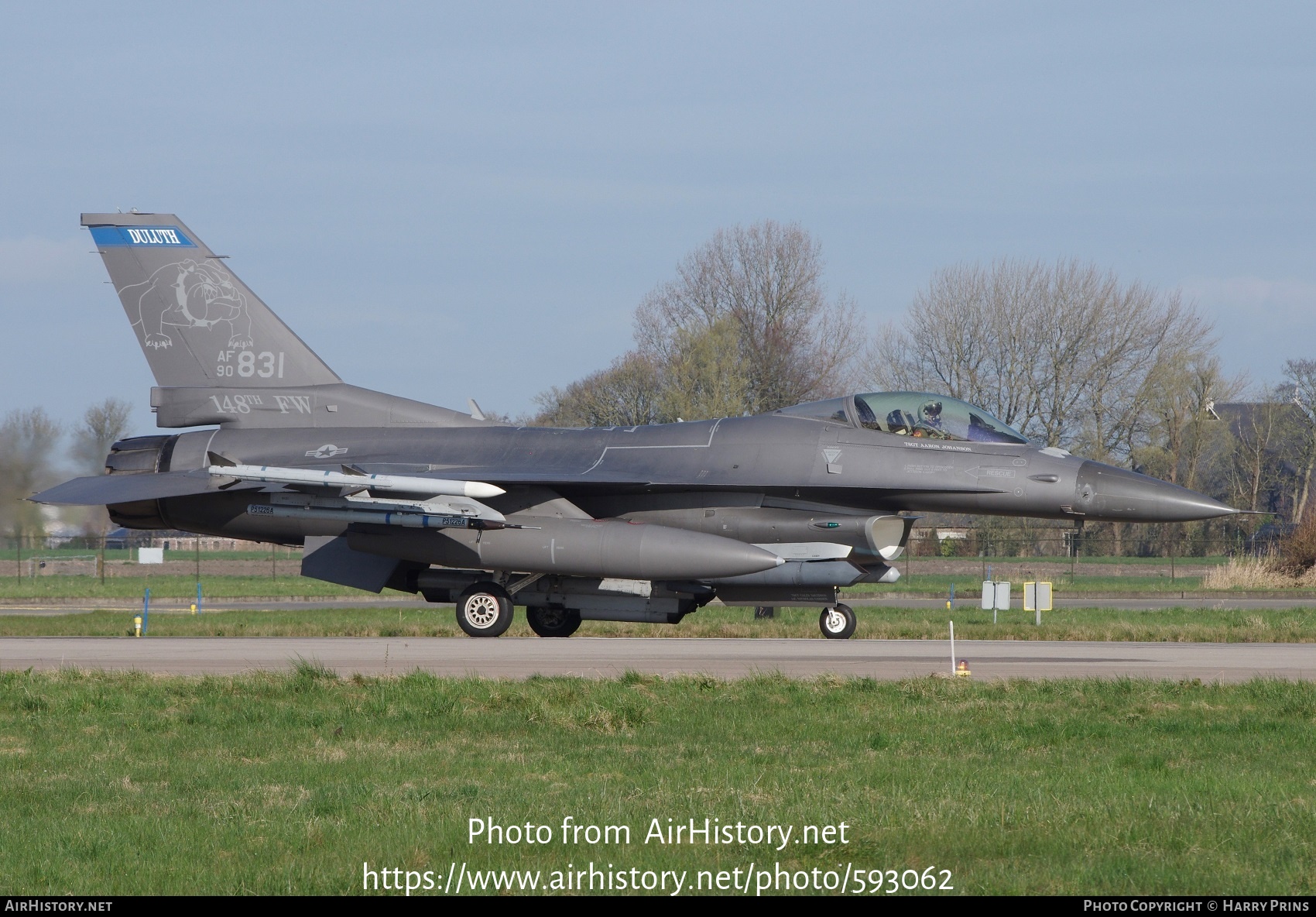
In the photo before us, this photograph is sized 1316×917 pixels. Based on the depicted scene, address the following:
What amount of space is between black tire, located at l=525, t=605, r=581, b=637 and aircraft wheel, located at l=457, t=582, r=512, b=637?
2.18ft

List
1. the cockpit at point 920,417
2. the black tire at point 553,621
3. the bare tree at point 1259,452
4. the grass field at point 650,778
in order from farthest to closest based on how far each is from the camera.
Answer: the bare tree at point 1259,452, the black tire at point 553,621, the cockpit at point 920,417, the grass field at point 650,778

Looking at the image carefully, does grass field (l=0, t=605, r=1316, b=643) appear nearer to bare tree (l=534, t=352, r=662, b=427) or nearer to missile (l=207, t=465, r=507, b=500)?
missile (l=207, t=465, r=507, b=500)

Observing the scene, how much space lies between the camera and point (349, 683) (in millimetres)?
11047

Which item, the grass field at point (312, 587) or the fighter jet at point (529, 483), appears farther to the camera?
the grass field at point (312, 587)

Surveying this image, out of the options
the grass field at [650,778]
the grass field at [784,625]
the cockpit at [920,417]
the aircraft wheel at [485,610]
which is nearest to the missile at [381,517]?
the aircraft wheel at [485,610]

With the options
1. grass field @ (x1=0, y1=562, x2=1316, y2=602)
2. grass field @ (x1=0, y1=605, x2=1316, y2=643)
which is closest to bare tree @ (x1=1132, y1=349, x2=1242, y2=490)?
grass field @ (x1=0, y1=562, x2=1316, y2=602)

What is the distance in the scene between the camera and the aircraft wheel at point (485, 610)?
1773cm

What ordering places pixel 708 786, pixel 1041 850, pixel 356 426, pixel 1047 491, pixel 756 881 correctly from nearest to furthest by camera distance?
pixel 756 881 → pixel 1041 850 → pixel 708 786 → pixel 1047 491 → pixel 356 426

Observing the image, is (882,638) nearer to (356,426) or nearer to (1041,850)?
(356,426)

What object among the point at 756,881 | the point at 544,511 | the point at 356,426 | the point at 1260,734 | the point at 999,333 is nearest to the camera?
the point at 756,881

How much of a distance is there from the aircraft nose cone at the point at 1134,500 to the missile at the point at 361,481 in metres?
7.46

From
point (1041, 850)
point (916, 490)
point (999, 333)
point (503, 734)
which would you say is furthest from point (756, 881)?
point (999, 333)

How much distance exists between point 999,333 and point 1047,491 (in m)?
33.3

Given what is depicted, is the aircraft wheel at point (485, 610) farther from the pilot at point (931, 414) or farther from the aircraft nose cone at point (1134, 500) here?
the aircraft nose cone at point (1134, 500)
